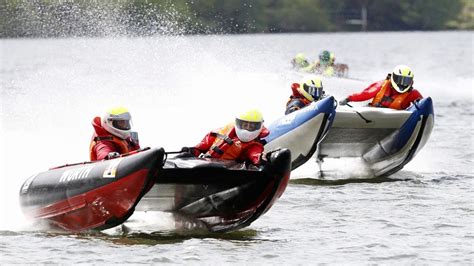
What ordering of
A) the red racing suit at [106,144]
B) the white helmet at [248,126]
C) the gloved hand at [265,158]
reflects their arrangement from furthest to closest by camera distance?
the white helmet at [248,126] < the red racing suit at [106,144] < the gloved hand at [265,158]

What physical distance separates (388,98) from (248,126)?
5.29 m

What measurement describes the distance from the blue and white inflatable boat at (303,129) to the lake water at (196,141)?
50 cm

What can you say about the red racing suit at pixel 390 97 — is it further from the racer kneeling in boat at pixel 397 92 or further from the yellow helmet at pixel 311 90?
the yellow helmet at pixel 311 90

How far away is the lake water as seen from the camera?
1125 centimetres

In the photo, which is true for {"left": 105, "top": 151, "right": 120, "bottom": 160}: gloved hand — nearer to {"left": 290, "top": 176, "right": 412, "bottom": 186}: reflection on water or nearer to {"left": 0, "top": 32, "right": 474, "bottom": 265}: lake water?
{"left": 0, "top": 32, "right": 474, "bottom": 265}: lake water

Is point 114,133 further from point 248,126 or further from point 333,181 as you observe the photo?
point 333,181

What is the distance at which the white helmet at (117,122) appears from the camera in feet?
39.3

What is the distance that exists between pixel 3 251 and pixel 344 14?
9250 centimetres

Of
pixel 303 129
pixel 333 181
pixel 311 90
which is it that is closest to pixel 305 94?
pixel 311 90

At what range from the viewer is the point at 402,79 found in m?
16.9

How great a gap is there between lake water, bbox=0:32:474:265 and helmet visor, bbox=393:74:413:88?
1.32 m

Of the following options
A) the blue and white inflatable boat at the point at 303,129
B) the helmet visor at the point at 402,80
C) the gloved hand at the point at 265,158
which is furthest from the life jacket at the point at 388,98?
the gloved hand at the point at 265,158

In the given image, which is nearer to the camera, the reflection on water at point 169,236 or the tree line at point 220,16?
the reflection on water at point 169,236

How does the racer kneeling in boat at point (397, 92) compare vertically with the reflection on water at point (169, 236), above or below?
above
